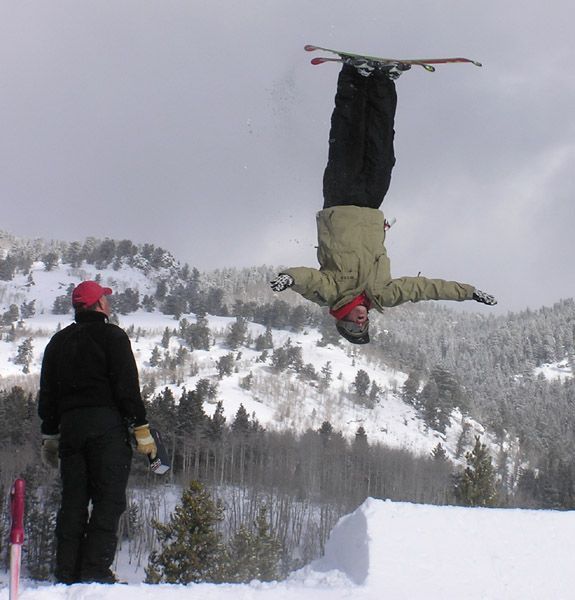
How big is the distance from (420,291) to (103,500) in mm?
3370

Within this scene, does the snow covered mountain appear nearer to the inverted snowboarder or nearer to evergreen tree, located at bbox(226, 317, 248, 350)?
evergreen tree, located at bbox(226, 317, 248, 350)

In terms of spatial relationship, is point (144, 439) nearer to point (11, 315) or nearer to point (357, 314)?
point (357, 314)

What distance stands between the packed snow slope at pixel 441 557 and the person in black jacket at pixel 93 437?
0.96 meters

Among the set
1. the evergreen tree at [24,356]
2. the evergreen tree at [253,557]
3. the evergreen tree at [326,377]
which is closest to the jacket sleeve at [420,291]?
the evergreen tree at [253,557]

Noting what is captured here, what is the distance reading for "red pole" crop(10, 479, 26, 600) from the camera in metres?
2.87

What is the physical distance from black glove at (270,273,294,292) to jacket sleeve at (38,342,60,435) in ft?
5.77

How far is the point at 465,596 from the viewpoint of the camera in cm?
501

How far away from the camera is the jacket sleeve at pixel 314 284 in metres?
5.38

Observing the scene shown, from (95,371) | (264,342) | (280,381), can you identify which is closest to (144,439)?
(95,371)

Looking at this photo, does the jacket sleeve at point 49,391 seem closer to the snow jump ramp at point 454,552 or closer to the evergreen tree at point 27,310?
the snow jump ramp at point 454,552

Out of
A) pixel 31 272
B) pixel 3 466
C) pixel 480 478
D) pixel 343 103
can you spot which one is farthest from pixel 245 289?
pixel 343 103

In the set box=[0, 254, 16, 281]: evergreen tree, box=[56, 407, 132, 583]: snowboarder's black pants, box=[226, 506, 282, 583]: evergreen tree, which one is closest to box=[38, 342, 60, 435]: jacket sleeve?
box=[56, 407, 132, 583]: snowboarder's black pants

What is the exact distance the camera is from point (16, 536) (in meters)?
2.92

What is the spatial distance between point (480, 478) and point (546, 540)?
2669 centimetres
